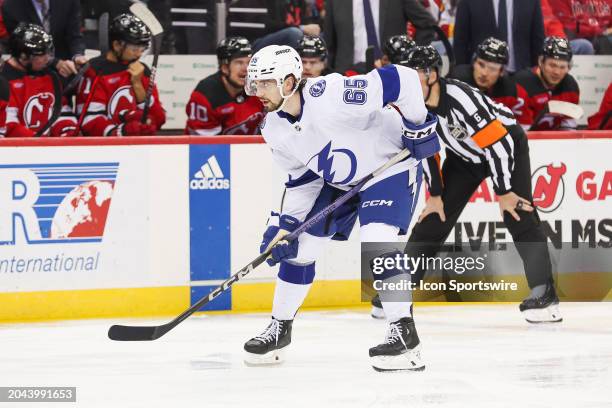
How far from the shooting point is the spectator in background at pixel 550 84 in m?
6.80

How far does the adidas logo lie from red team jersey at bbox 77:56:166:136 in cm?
63

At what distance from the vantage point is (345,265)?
610 cm

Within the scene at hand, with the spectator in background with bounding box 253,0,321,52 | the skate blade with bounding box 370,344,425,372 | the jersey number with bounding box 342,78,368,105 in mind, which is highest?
the spectator in background with bounding box 253,0,321,52

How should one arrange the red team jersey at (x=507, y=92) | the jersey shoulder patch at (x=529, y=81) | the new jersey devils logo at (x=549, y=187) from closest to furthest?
the new jersey devils logo at (x=549, y=187) → the red team jersey at (x=507, y=92) → the jersey shoulder patch at (x=529, y=81)

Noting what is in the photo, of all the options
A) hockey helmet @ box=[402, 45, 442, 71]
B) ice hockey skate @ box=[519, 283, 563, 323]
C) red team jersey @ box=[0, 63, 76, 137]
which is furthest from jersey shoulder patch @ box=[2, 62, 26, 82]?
ice hockey skate @ box=[519, 283, 563, 323]

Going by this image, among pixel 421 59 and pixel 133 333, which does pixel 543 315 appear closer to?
pixel 421 59

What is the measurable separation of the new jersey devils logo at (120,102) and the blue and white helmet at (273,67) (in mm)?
2161

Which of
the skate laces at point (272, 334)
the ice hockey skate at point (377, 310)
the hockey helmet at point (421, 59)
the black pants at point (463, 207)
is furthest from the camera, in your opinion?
the ice hockey skate at point (377, 310)

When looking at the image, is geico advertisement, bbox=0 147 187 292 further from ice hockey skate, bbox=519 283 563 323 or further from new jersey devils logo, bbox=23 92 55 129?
ice hockey skate, bbox=519 283 563 323

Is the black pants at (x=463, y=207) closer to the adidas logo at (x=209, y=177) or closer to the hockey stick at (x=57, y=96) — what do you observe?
the adidas logo at (x=209, y=177)

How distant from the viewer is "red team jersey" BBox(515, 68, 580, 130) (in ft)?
22.3

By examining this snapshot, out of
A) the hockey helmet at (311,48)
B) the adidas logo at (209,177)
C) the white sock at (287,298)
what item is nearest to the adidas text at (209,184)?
the adidas logo at (209,177)

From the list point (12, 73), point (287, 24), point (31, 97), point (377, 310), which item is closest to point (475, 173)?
point (377, 310)

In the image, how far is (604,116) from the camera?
22.5ft
